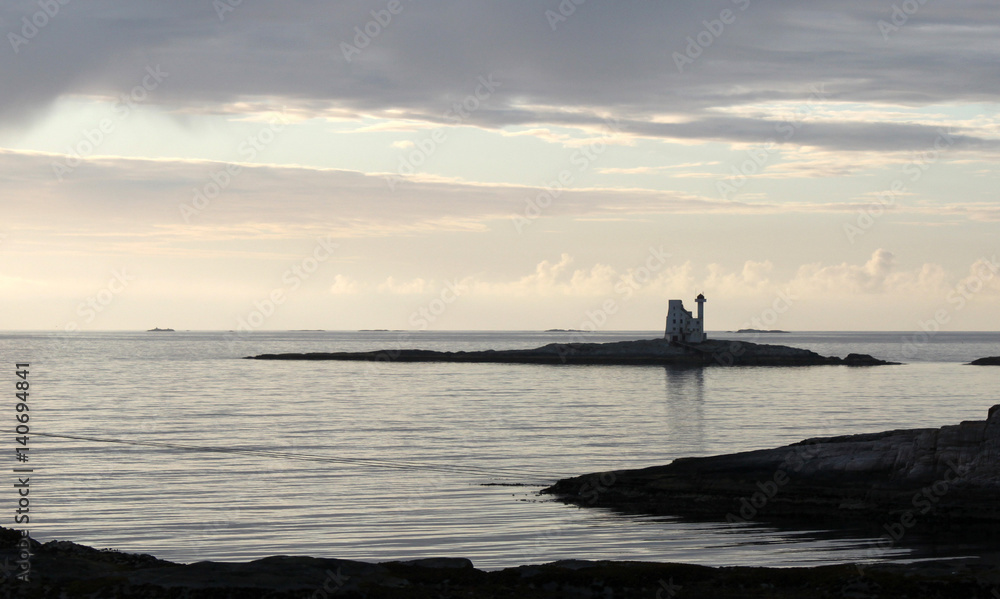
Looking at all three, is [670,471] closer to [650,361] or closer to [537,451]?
[537,451]

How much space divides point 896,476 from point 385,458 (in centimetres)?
2514

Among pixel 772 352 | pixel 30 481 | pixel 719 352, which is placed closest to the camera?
pixel 30 481

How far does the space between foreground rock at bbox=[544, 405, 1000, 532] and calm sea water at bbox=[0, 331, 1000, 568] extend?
2158 mm

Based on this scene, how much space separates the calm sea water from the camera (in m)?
29.5

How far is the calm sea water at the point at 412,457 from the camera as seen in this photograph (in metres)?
29.5

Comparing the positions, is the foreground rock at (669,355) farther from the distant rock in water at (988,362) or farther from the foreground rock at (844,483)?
the foreground rock at (844,483)

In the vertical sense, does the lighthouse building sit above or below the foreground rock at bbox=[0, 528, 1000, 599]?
above

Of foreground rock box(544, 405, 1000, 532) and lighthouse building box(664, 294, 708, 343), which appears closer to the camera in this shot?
foreground rock box(544, 405, 1000, 532)

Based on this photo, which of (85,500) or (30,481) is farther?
(30,481)

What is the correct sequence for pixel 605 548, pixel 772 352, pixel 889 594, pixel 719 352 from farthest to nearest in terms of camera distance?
pixel 772 352 < pixel 719 352 < pixel 605 548 < pixel 889 594

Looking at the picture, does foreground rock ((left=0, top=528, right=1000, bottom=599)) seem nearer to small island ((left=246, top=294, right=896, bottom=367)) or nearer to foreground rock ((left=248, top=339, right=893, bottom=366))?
small island ((left=246, top=294, right=896, bottom=367))

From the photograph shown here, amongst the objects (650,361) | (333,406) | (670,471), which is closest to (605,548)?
(670,471)

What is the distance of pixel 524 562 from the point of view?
87.9 feet

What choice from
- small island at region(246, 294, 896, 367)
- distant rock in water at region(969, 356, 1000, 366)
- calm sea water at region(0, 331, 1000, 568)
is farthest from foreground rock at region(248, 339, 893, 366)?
calm sea water at region(0, 331, 1000, 568)
